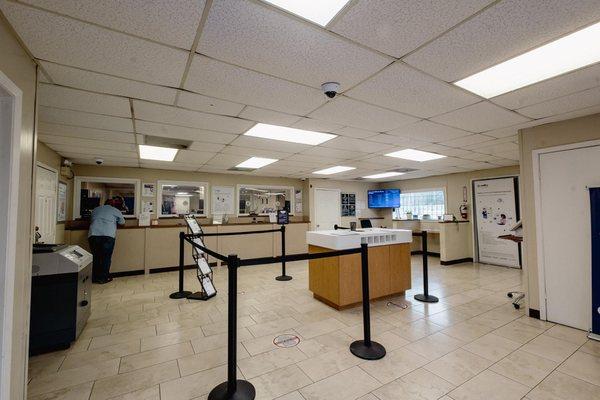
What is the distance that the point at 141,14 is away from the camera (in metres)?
1.47

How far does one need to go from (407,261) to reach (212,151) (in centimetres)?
385

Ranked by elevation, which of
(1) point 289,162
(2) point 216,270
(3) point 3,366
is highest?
(1) point 289,162

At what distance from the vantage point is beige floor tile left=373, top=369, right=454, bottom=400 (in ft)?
6.56

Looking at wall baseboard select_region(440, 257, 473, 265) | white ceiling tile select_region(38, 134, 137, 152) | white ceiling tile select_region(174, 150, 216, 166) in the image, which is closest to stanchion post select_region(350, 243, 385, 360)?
white ceiling tile select_region(174, 150, 216, 166)

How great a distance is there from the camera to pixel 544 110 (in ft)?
9.61

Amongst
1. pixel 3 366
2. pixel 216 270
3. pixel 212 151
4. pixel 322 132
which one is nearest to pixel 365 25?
pixel 322 132

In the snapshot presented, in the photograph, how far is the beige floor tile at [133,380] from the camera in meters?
2.08

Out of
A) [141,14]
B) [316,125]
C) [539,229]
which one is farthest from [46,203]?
[539,229]

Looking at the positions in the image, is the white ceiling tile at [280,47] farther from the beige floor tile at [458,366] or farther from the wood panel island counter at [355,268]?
the beige floor tile at [458,366]

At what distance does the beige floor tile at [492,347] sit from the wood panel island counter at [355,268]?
1.41 meters

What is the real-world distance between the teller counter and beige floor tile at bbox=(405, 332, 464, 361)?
5.00 m

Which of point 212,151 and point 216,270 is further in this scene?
point 216,270

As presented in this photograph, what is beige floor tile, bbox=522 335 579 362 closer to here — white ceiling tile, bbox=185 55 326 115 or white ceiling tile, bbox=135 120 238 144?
white ceiling tile, bbox=185 55 326 115

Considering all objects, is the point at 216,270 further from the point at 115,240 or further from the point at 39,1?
the point at 39,1
